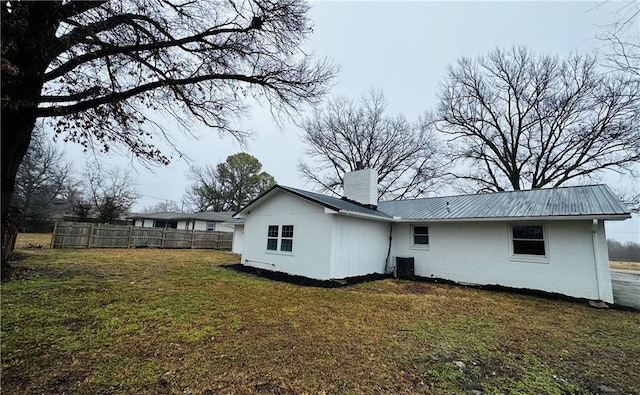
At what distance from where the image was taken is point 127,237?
1748cm

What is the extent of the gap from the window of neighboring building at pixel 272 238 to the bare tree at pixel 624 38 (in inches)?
389

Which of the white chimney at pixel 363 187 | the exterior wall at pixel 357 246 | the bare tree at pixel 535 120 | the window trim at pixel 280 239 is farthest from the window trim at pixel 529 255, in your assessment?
the bare tree at pixel 535 120

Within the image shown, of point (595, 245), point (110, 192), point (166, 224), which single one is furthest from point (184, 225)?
point (595, 245)

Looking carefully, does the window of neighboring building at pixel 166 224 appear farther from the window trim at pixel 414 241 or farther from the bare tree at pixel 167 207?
the window trim at pixel 414 241

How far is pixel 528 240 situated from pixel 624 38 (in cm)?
569

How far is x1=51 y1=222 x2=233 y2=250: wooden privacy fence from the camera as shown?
48.3ft

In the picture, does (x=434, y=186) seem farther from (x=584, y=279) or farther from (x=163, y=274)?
(x=163, y=274)

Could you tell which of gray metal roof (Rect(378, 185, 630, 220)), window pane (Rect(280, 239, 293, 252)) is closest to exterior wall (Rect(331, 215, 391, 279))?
gray metal roof (Rect(378, 185, 630, 220))

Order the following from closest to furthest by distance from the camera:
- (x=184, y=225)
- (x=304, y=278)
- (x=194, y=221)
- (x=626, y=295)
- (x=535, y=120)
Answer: (x=626, y=295), (x=304, y=278), (x=535, y=120), (x=194, y=221), (x=184, y=225)

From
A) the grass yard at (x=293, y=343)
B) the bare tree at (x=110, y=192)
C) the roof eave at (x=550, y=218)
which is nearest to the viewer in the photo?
the grass yard at (x=293, y=343)

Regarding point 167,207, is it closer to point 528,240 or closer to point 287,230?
point 287,230

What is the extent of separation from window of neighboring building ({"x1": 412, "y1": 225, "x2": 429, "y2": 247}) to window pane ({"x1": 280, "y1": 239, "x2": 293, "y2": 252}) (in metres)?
5.07

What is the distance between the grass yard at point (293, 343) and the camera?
2.86 metres

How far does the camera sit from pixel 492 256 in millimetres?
9086
